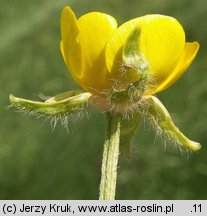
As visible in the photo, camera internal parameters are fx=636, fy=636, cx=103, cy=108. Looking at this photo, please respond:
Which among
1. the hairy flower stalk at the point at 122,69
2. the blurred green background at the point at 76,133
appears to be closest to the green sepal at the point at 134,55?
the hairy flower stalk at the point at 122,69

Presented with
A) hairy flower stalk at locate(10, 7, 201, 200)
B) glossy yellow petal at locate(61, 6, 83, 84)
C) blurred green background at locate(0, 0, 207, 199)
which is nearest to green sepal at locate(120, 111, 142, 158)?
hairy flower stalk at locate(10, 7, 201, 200)

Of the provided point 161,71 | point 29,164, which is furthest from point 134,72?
point 29,164

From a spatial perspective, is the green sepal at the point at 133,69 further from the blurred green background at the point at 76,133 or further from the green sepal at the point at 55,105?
the blurred green background at the point at 76,133

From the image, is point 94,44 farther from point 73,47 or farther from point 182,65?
point 182,65

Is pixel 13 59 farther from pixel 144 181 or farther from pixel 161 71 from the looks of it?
pixel 161 71

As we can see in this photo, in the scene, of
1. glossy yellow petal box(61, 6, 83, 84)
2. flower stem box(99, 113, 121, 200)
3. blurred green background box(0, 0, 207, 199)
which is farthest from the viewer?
blurred green background box(0, 0, 207, 199)

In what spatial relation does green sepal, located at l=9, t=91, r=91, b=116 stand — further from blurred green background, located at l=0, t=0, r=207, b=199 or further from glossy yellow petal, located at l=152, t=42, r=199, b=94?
blurred green background, located at l=0, t=0, r=207, b=199
